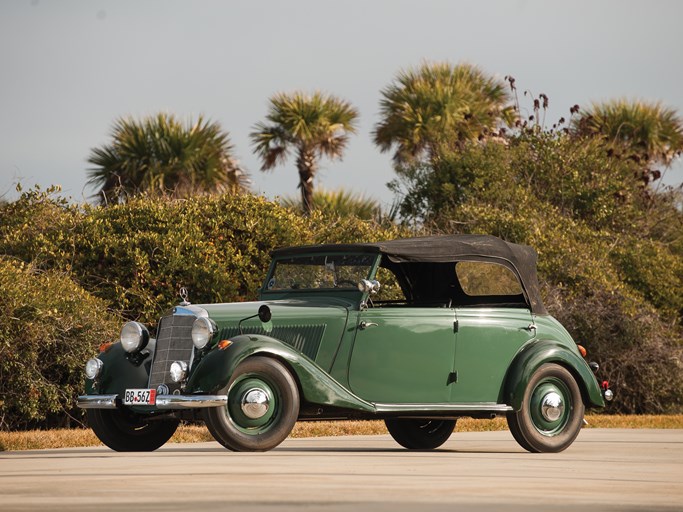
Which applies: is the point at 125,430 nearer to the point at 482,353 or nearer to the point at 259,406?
the point at 259,406

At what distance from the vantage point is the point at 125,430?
11328mm

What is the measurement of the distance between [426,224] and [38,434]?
37.8 feet

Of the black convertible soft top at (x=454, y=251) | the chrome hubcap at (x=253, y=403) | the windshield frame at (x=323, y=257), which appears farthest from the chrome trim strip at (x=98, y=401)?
the black convertible soft top at (x=454, y=251)

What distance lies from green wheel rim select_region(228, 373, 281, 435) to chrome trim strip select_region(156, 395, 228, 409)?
17cm

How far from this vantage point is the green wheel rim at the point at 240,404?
33.0 ft

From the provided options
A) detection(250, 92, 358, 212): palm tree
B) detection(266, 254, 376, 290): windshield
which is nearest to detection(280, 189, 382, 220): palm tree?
detection(250, 92, 358, 212): palm tree

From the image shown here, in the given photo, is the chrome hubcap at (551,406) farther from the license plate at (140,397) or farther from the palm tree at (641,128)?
the palm tree at (641,128)

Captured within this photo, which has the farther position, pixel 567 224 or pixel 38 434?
pixel 567 224

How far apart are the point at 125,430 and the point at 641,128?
2481cm

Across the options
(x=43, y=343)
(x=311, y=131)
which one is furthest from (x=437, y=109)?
(x=43, y=343)

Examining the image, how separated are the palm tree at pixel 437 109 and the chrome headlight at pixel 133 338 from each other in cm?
2000

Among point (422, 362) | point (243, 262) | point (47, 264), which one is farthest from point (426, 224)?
point (422, 362)

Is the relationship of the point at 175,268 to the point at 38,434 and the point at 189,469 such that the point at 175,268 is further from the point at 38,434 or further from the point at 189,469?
the point at 189,469

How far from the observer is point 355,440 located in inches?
562
